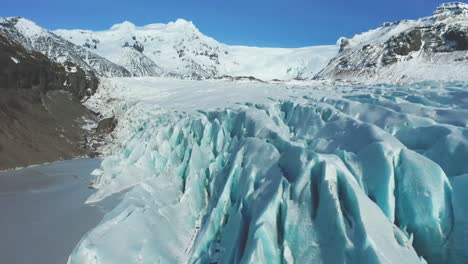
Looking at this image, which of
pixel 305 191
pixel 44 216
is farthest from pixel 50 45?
pixel 305 191

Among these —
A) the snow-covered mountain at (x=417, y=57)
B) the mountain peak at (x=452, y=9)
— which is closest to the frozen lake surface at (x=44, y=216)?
the snow-covered mountain at (x=417, y=57)

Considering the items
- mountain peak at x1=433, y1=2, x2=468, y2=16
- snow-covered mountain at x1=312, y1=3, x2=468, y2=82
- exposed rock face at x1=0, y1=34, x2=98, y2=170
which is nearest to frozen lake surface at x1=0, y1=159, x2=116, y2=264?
exposed rock face at x1=0, y1=34, x2=98, y2=170

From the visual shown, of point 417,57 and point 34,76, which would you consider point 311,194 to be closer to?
point 34,76

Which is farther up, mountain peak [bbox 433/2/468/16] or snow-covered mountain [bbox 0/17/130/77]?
mountain peak [bbox 433/2/468/16]

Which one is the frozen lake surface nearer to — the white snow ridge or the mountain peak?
the white snow ridge

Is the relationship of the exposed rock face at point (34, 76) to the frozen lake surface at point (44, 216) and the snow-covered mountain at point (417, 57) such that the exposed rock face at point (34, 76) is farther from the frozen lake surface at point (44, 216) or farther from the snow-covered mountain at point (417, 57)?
the snow-covered mountain at point (417, 57)

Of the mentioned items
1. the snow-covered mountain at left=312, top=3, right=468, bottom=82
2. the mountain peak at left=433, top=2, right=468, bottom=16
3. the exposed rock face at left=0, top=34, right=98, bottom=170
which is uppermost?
the mountain peak at left=433, top=2, right=468, bottom=16
